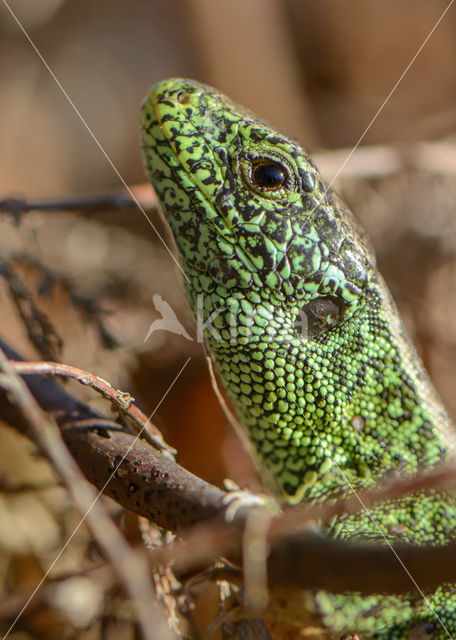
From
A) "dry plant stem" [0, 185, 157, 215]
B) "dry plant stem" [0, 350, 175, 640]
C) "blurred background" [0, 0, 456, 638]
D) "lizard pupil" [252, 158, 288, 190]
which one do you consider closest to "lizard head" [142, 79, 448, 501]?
"lizard pupil" [252, 158, 288, 190]

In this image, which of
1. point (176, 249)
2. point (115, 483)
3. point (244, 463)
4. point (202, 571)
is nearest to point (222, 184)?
point (176, 249)

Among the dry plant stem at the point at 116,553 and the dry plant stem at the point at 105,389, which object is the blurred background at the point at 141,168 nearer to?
the dry plant stem at the point at 105,389

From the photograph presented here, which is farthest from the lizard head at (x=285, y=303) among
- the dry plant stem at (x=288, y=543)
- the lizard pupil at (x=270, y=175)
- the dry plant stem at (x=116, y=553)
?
the dry plant stem at (x=116, y=553)

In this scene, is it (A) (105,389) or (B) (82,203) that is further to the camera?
(B) (82,203)

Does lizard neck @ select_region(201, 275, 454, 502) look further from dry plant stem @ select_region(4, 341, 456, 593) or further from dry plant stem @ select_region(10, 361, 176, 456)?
dry plant stem @ select_region(4, 341, 456, 593)

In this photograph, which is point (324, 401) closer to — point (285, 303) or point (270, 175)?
point (285, 303)

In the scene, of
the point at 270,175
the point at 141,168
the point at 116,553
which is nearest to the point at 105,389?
the point at 116,553
